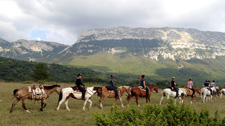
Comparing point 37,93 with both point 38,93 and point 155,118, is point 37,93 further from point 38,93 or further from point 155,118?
point 155,118

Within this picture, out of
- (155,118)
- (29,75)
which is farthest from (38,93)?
(29,75)

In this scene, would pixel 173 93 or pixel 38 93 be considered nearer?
Answer: pixel 38 93

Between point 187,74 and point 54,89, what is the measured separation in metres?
204

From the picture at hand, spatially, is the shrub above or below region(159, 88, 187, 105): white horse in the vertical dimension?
above

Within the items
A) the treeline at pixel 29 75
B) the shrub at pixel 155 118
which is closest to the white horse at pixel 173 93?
the shrub at pixel 155 118

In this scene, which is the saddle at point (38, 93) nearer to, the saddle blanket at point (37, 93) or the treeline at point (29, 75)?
the saddle blanket at point (37, 93)

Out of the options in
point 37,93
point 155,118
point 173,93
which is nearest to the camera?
point 155,118

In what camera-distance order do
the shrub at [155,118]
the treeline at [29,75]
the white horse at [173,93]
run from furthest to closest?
the treeline at [29,75] → the white horse at [173,93] → the shrub at [155,118]

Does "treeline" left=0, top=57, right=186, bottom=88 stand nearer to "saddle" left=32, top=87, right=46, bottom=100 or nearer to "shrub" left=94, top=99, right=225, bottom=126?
"saddle" left=32, top=87, right=46, bottom=100

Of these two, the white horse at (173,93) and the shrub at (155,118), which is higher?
the shrub at (155,118)

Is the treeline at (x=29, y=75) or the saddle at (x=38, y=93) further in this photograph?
the treeline at (x=29, y=75)

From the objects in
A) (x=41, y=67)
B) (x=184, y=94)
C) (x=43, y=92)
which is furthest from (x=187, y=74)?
(x=43, y=92)

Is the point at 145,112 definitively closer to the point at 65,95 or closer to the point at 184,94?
the point at 65,95

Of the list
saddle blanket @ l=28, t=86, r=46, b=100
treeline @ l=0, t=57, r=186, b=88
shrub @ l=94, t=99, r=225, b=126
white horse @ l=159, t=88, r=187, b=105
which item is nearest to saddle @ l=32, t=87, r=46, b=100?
saddle blanket @ l=28, t=86, r=46, b=100
